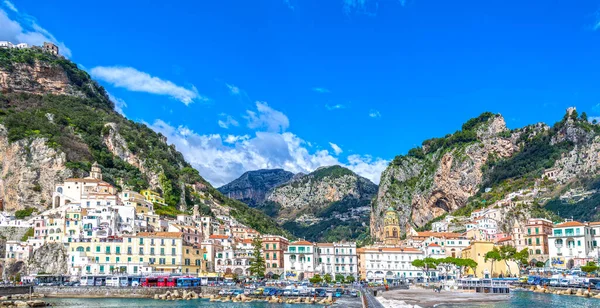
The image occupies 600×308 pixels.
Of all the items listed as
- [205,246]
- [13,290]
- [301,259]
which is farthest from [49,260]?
[301,259]

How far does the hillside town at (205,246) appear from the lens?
279 feet

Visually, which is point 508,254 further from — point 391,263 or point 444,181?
point 444,181

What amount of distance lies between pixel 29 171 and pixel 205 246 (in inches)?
1398

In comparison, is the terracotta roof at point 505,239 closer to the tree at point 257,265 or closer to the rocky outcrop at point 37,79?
the tree at point 257,265

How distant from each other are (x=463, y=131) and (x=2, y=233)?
144m

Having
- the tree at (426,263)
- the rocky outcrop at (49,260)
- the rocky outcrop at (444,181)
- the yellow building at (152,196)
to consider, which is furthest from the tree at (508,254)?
the rocky outcrop at (444,181)

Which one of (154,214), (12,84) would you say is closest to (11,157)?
(154,214)

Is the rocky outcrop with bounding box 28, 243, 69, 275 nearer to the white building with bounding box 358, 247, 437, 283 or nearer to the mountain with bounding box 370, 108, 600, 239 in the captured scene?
the white building with bounding box 358, 247, 437, 283

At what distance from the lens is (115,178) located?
118m

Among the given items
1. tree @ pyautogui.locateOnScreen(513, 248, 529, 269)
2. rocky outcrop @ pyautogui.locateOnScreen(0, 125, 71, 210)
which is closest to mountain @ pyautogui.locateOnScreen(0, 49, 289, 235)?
rocky outcrop @ pyautogui.locateOnScreen(0, 125, 71, 210)

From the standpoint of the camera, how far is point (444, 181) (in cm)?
17575

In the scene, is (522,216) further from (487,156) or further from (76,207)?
(76,207)

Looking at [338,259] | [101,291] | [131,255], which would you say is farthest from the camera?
[338,259]

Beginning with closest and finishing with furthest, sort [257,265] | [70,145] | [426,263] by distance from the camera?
[257,265] → [426,263] → [70,145]
